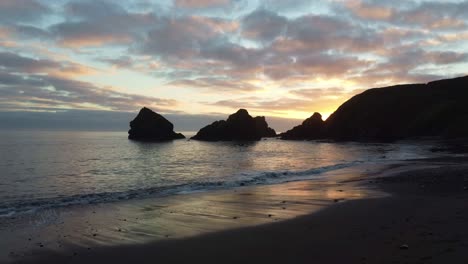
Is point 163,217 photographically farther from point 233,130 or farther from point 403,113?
point 233,130

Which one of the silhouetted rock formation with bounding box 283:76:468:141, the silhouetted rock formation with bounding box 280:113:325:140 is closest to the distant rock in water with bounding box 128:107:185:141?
the silhouetted rock formation with bounding box 280:113:325:140

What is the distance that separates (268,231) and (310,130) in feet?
471

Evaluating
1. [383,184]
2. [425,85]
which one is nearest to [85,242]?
[383,184]

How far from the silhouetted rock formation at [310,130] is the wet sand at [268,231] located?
5256 inches

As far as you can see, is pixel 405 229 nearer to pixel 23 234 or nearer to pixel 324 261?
pixel 324 261

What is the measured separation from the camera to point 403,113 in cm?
13275

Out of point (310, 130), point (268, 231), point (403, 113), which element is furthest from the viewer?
point (310, 130)

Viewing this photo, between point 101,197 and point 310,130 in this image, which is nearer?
point 101,197

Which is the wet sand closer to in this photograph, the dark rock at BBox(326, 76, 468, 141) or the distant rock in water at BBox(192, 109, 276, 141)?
the dark rock at BBox(326, 76, 468, 141)

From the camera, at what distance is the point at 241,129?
152125 mm

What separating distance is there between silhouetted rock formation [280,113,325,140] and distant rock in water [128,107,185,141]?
155 ft

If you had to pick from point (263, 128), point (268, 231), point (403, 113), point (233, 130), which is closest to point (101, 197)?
point (268, 231)

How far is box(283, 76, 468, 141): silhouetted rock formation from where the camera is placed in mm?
112188

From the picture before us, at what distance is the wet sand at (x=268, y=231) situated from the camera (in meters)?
8.55
